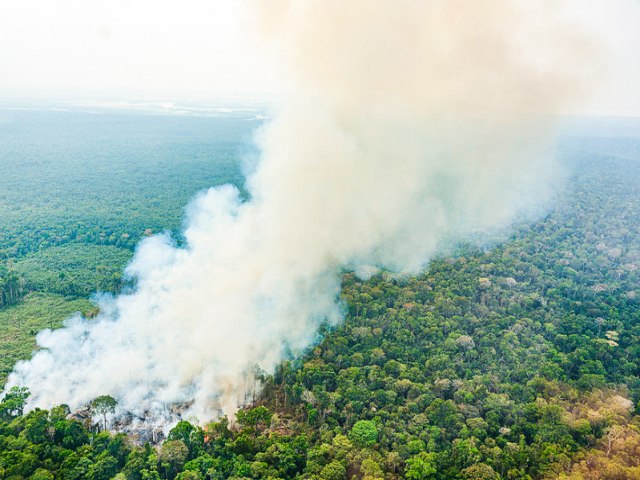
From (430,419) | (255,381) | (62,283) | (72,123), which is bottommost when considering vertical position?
(430,419)

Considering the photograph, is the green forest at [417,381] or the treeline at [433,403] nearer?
the treeline at [433,403]

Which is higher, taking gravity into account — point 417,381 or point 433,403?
point 417,381

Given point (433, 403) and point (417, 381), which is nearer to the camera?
point (433, 403)

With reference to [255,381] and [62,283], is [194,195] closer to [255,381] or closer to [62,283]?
[62,283]

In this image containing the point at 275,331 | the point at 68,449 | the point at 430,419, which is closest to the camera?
the point at 68,449

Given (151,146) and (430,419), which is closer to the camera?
(430,419)

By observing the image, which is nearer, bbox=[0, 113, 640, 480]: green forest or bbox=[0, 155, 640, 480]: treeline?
bbox=[0, 155, 640, 480]: treeline

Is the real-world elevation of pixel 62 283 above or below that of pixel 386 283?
above

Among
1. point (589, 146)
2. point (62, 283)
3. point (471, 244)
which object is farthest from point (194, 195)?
point (589, 146)
